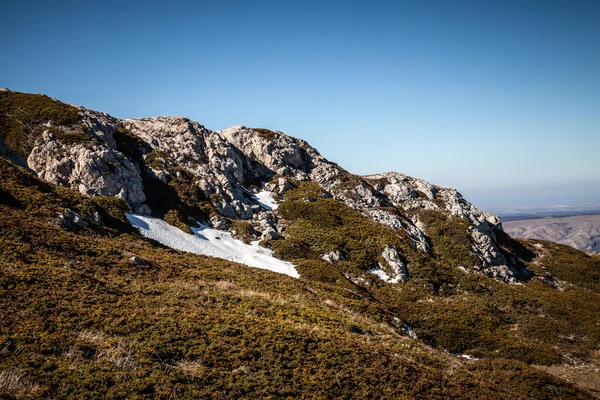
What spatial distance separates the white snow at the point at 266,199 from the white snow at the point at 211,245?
1618 cm

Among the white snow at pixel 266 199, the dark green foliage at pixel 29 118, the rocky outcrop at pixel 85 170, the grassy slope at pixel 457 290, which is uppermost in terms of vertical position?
the dark green foliage at pixel 29 118

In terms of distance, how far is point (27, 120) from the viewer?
164ft

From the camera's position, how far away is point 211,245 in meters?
41.5

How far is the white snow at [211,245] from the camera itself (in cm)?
3846

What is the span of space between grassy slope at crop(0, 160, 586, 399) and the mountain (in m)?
0.09

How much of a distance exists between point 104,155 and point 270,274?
36039 millimetres

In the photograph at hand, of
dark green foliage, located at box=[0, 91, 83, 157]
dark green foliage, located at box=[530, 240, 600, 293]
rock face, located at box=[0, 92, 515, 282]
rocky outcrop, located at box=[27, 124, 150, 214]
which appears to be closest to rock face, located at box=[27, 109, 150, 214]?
rocky outcrop, located at box=[27, 124, 150, 214]

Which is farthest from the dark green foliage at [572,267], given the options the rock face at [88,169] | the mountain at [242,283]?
the rock face at [88,169]

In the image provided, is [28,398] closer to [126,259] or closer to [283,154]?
[126,259]

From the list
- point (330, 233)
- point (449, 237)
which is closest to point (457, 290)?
point (449, 237)

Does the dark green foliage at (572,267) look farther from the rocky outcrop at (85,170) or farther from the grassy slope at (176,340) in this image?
the rocky outcrop at (85,170)

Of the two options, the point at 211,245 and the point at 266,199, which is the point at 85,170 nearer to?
the point at 211,245

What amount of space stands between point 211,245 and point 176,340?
29105 mm

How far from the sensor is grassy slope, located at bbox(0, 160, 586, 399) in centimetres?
1048
